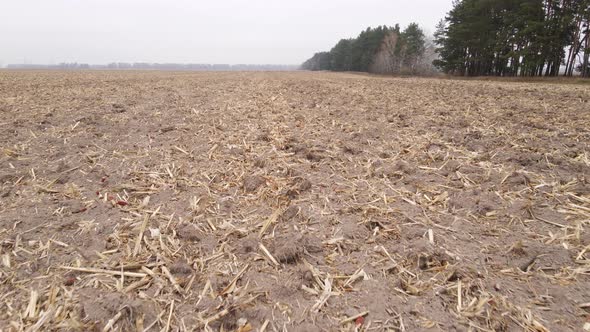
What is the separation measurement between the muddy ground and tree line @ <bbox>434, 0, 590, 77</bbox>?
34727 mm

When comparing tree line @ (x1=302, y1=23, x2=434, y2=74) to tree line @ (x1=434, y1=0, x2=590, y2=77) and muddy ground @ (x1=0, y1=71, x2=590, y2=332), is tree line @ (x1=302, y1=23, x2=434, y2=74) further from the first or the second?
muddy ground @ (x1=0, y1=71, x2=590, y2=332)

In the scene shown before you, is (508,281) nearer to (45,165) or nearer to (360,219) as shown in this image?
(360,219)

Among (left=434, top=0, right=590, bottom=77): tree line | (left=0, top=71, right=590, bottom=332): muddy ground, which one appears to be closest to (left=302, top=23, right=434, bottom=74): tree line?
(left=434, top=0, right=590, bottom=77): tree line

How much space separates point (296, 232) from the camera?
10.8 feet

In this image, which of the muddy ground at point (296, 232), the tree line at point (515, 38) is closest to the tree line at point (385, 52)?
the tree line at point (515, 38)

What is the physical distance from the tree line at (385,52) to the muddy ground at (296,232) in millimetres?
54294

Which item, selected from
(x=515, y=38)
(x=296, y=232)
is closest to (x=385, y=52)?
(x=515, y=38)

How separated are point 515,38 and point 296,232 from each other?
44371mm

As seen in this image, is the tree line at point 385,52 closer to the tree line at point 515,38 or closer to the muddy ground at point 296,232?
the tree line at point 515,38

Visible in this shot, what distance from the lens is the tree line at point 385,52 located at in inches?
2344

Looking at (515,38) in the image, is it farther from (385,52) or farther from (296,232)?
(296,232)

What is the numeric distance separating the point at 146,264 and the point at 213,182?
1814mm

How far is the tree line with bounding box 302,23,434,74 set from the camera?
5953 cm

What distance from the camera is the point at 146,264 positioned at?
9.21 feet
